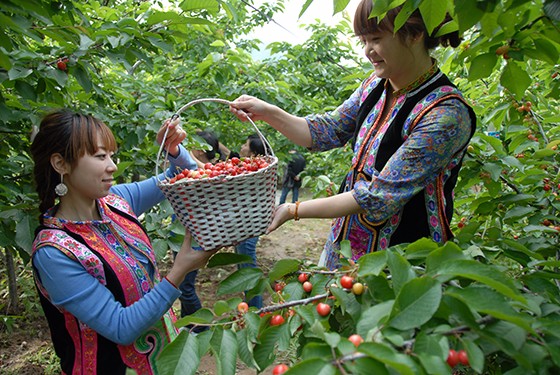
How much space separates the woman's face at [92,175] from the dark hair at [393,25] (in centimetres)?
103

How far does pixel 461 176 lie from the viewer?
2105 millimetres

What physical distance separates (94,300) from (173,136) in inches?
28.6

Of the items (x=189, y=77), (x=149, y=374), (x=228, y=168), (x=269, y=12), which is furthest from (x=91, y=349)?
(x=269, y=12)

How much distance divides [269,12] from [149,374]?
292 inches

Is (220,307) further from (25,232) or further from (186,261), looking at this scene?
(25,232)

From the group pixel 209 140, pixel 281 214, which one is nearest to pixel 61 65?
pixel 281 214

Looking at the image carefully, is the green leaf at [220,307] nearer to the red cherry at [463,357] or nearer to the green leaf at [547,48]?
the red cherry at [463,357]

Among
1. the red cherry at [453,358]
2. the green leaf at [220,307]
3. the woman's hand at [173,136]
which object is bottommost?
the red cherry at [453,358]

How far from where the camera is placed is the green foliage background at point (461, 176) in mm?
794

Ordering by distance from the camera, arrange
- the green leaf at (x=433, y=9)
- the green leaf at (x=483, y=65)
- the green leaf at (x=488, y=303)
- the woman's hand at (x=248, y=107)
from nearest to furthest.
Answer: the green leaf at (x=488, y=303) < the green leaf at (x=433, y=9) < the green leaf at (x=483, y=65) < the woman's hand at (x=248, y=107)

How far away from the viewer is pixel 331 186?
110 inches

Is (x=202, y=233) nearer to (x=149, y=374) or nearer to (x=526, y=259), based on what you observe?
(x=149, y=374)

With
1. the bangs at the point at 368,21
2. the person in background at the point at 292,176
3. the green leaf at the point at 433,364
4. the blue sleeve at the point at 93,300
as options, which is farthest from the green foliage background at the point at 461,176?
the person in background at the point at 292,176

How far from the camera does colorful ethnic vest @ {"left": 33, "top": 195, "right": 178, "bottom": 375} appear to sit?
155 cm
